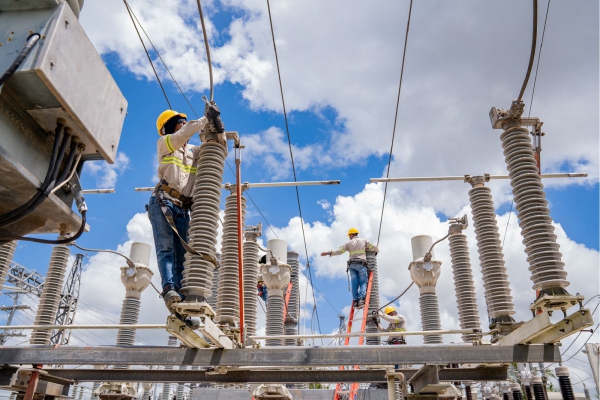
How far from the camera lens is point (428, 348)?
449 centimetres

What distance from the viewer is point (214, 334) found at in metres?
4.26

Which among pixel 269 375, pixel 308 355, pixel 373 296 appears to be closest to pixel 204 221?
pixel 308 355

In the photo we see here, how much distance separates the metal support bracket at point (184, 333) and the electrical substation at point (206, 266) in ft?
0.07

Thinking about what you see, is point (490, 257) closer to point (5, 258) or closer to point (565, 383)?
point (5, 258)

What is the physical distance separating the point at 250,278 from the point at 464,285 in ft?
11.7

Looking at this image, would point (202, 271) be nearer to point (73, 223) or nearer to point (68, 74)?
point (73, 223)

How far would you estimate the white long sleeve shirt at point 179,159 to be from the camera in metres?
4.87

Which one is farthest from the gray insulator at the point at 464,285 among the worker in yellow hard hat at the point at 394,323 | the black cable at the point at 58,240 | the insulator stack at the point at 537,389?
the insulator stack at the point at 537,389

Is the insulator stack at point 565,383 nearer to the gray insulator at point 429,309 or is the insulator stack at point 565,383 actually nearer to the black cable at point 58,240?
the gray insulator at point 429,309

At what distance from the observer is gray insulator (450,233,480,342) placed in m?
7.82

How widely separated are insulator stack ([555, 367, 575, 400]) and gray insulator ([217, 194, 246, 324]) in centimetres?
975

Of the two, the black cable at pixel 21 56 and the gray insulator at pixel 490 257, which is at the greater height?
the gray insulator at pixel 490 257

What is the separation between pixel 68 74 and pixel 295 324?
12.8 meters

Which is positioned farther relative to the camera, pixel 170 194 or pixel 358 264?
pixel 358 264
